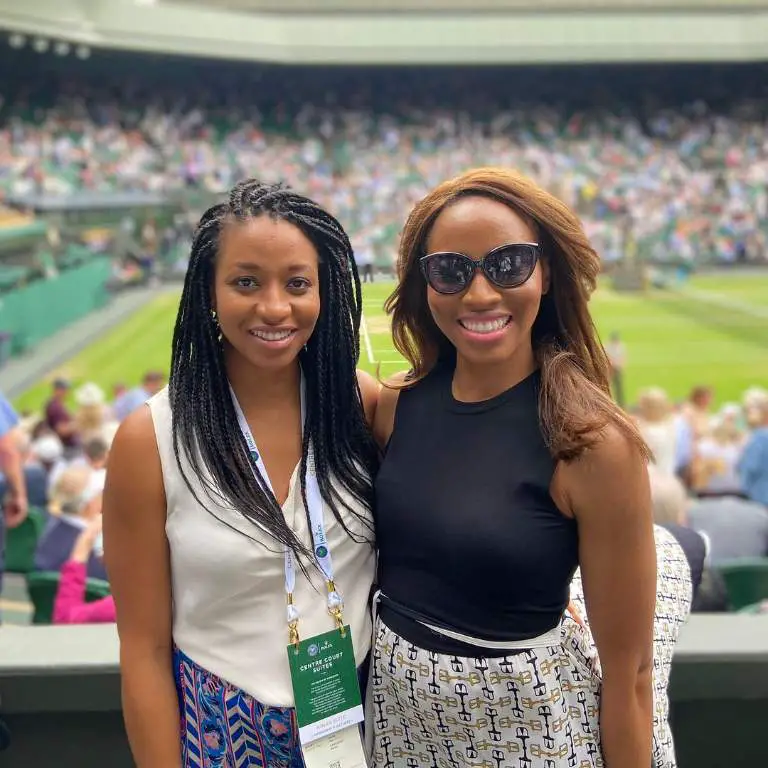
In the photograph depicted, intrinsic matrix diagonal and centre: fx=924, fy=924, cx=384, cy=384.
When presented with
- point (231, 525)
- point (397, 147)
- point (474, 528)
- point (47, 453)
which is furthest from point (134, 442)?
point (397, 147)

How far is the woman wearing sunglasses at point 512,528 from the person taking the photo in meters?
1.41

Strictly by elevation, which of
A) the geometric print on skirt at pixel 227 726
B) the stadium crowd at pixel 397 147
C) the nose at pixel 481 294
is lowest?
the geometric print on skirt at pixel 227 726

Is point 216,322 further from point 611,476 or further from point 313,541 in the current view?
point 611,476

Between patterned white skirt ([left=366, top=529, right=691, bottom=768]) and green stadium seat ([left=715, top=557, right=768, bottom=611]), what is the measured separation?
2085 millimetres

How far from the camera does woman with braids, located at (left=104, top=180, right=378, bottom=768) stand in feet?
4.87

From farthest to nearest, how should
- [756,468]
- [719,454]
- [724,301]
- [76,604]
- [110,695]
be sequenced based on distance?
[724,301]
[719,454]
[756,468]
[76,604]
[110,695]

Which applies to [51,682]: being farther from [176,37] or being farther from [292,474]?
[176,37]

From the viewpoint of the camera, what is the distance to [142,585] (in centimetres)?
150

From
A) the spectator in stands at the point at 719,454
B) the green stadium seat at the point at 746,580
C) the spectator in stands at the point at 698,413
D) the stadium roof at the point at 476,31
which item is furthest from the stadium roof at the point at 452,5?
the green stadium seat at the point at 746,580

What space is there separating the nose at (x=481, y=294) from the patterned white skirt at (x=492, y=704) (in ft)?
1.74

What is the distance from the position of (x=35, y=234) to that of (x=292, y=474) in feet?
49.1

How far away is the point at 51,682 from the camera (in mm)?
1884

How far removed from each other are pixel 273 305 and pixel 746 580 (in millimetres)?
2688

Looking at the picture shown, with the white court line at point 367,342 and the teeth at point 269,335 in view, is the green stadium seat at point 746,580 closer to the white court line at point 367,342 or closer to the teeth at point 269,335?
the white court line at point 367,342
